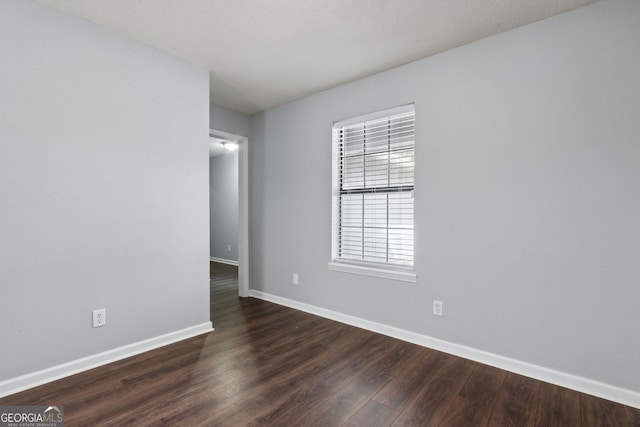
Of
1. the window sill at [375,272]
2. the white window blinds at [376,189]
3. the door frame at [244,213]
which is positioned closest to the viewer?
the window sill at [375,272]

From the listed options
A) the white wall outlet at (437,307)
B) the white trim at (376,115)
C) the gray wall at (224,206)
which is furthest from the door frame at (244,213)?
the gray wall at (224,206)

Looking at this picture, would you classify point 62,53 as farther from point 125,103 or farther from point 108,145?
point 108,145

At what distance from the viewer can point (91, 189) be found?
2.32 m

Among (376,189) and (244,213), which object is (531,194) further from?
(244,213)

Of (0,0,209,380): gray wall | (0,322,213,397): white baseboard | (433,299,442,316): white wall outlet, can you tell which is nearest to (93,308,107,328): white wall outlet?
(0,0,209,380): gray wall

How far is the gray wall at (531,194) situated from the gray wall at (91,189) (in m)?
1.81

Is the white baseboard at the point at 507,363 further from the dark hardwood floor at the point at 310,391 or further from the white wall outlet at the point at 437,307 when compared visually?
the white wall outlet at the point at 437,307

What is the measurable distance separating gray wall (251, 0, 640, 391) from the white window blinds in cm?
17

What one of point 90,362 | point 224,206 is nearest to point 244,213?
point 90,362

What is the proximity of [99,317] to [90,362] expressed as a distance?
0.33 m

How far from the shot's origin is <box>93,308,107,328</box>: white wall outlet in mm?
2322

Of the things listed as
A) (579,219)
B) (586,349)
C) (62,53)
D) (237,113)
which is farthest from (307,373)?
(237,113)

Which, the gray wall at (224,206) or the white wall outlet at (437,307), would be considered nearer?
the white wall outlet at (437,307)

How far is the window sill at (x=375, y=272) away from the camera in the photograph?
284 cm
